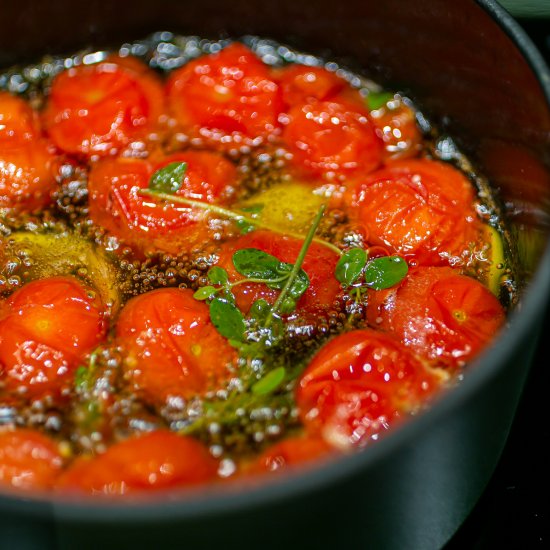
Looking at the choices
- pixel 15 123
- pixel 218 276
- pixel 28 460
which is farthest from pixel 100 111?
pixel 28 460

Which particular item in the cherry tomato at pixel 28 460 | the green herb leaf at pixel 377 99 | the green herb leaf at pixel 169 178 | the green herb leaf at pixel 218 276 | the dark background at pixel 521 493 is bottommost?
the dark background at pixel 521 493

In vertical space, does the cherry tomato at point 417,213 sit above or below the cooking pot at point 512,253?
below

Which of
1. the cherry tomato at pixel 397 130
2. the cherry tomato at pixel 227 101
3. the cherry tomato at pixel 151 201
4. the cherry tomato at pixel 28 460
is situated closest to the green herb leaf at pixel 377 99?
the cherry tomato at pixel 397 130

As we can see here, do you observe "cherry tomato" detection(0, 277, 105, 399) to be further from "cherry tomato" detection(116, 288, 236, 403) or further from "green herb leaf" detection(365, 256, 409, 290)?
"green herb leaf" detection(365, 256, 409, 290)

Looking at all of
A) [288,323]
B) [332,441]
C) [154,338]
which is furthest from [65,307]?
[332,441]

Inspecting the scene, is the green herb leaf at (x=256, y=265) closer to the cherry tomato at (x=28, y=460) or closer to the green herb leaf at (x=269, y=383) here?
the green herb leaf at (x=269, y=383)

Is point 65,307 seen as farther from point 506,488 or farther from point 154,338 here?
point 506,488
